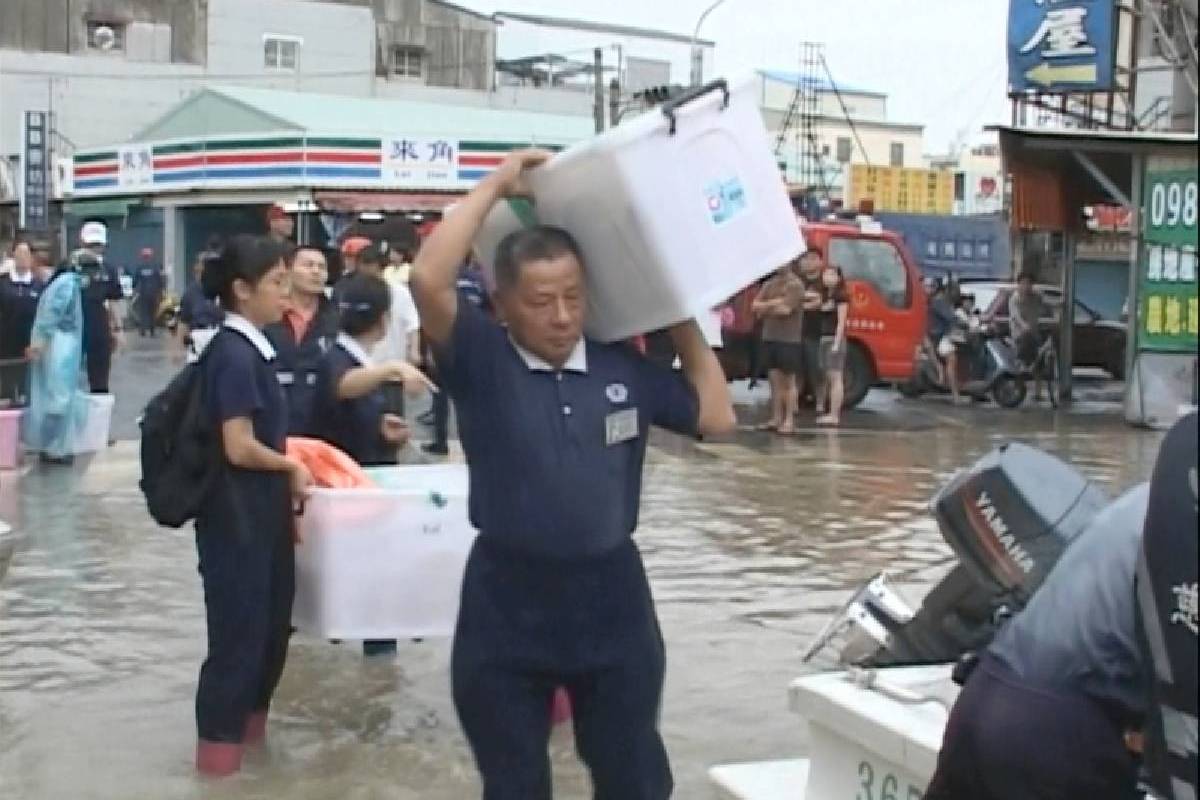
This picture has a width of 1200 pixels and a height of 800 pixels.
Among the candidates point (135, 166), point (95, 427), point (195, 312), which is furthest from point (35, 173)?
point (195, 312)

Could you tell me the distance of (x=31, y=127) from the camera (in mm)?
35719

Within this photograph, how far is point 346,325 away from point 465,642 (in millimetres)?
3142

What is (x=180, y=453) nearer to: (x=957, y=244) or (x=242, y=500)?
(x=242, y=500)

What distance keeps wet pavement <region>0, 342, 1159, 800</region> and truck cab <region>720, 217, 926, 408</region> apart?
522 centimetres

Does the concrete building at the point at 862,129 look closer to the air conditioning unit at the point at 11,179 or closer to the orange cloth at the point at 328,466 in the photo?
the air conditioning unit at the point at 11,179

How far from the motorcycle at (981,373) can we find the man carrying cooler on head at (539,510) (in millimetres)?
16007

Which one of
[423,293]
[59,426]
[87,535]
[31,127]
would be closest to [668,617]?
[87,535]

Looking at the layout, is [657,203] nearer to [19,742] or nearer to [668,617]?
[19,742]

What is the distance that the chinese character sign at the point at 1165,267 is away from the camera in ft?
54.7

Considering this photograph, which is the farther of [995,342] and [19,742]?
[995,342]

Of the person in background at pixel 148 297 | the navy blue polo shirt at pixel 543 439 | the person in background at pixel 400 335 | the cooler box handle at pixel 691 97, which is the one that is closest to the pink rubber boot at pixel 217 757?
the navy blue polo shirt at pixel 543 439

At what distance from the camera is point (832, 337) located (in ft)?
53.9

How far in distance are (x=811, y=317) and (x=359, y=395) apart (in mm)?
10337

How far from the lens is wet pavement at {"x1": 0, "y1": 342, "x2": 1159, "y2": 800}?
5484mm
